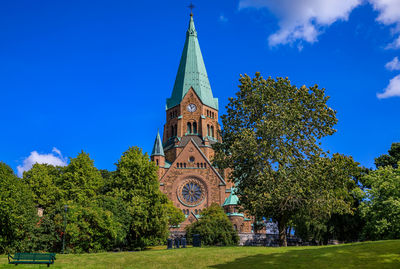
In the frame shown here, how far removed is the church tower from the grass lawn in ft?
127

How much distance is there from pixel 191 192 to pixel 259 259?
153ft

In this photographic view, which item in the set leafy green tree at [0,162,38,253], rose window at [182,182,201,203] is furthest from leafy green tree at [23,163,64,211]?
rose window at [182,182,201,203]

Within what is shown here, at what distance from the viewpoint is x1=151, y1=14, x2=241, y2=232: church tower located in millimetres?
65250

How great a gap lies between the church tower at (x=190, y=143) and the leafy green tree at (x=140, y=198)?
18974 mm

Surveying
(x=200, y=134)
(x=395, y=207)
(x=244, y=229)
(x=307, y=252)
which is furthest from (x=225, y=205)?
(x=307, y=252)

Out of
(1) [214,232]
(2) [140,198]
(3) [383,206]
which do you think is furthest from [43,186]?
(3) [383,206]

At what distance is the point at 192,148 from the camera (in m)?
69.1

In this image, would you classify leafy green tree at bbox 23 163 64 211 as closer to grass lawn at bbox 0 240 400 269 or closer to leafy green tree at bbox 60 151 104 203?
leafy green tree at bbox 60 151 104 203

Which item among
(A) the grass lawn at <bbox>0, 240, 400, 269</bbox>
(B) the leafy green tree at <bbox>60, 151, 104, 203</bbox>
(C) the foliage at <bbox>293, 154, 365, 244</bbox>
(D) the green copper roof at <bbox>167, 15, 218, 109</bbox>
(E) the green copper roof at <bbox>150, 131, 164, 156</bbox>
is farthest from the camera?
(D) the green copper roof at <bbox>167, 15, 218, 109</bbox>

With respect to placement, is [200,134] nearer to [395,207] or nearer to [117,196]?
[117,196]

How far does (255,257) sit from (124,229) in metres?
19.2

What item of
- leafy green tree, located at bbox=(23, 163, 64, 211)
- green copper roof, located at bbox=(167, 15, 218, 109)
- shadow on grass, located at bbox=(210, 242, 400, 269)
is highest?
green copper roof, located at bbox=(167, 15, 218, 109)

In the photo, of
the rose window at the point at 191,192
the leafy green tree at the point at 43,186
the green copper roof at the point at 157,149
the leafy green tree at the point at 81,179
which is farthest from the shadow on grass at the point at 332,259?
the green copper roof at the point at 157,149

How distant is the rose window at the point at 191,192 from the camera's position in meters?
65.1
